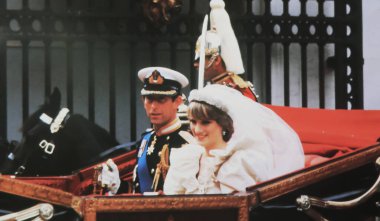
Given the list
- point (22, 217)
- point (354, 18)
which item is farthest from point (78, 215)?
point (354, 18)

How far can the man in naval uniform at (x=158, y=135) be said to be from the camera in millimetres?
2504

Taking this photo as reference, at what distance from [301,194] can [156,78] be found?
59 cm

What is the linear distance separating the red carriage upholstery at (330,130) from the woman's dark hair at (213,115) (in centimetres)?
27

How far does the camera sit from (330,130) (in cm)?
253

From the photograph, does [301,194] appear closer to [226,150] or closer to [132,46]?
[226,150]

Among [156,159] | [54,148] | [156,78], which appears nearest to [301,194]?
[156,159]

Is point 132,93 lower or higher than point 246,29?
lower

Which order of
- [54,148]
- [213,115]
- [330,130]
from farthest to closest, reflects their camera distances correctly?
[54,148] < [330,130] < [213,115]

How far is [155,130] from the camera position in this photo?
2578 millimetres

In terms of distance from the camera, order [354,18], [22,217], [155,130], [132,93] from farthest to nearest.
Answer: [354,18]
[132,93]
[155,130]
[22,217]

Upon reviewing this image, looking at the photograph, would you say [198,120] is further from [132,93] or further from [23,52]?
[23,52]

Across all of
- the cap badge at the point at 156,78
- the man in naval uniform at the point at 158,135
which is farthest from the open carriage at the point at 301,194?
the cap badge at the point at 156,78

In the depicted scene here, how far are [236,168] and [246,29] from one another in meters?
A: 1.85

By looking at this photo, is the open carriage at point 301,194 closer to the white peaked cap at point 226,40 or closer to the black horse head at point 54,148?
the white peaked cap at point 226,40
